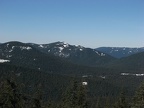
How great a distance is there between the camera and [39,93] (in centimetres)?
3634

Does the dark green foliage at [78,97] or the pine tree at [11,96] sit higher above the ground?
the pine tree at [11,96]

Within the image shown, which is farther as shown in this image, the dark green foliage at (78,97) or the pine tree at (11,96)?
the dark green foliage at (78,97)

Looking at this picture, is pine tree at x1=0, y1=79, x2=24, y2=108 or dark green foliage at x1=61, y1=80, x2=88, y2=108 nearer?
pine tree at x1=0, y1=79, x2=24, y2=108

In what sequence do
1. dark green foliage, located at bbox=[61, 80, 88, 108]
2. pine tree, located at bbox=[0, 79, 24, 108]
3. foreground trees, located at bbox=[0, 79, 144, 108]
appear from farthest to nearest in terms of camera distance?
1. dark green foliage, located at bbox=[61, 80, 88, 108]
2. foreground trees, located at bbox=[0, 79, 144, 108]
3. pine tree, located at bbox=[0, 79, 24, 108]

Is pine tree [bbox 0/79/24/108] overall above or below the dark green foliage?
above

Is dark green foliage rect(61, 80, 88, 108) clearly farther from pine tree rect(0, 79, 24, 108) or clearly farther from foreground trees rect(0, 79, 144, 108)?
pine tree rect(0, 79, 24, 108)

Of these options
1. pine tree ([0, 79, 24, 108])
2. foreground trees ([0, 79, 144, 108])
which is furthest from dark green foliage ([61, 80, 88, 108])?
pine tree ([0, 79, 24, 108])

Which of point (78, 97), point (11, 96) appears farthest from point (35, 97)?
point (11, 96)

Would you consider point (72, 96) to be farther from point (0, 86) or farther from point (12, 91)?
point (12, 91)

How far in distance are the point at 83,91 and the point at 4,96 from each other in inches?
639

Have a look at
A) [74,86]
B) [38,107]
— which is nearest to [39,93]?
[38,107]

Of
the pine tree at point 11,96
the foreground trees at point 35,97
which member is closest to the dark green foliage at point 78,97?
the foreground trees at point 35,97

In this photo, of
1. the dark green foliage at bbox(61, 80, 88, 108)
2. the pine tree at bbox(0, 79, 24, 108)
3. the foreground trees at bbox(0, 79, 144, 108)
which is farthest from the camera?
the dark green foliage at bbox(61, 80, 88, 108)

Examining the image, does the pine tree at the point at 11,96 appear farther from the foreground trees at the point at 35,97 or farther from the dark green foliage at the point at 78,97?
the dark green foliage at the point at 78,97
